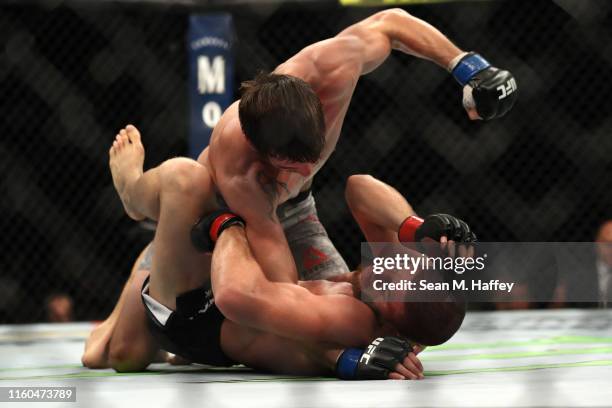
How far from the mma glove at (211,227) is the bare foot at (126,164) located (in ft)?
1.00

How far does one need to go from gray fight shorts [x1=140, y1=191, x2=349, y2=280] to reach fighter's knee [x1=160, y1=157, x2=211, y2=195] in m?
0.47

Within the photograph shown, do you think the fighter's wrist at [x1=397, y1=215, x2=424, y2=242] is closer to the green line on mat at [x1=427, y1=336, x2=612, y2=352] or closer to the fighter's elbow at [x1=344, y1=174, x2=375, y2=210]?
the fighter's elbow at [x1=344, y1=174, x2=375, y2=210]

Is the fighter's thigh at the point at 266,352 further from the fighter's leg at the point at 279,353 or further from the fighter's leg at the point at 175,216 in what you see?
the fighter's leg at the point at 175,216

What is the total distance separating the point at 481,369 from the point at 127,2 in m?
2.68

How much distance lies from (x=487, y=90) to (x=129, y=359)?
933 millimetres

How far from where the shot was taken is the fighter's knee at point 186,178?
66.4 inches

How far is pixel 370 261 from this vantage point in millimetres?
1594

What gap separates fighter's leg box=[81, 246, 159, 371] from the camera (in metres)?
1.86

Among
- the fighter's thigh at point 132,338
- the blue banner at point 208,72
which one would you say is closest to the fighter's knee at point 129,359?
the fighter's thigh at point 132,338

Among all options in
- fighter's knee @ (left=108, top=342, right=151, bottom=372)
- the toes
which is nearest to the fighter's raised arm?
the toes

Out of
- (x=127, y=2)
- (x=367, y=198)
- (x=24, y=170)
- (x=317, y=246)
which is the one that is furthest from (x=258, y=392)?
(x=24, y=170)

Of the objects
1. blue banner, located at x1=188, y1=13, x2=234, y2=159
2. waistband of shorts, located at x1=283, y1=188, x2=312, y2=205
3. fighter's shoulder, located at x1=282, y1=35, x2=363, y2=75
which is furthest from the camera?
blue banner, located at x1=188, y1=13, x2=234, y2=159

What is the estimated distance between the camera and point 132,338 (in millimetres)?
1878

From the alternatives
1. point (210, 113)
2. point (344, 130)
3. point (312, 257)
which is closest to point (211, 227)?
point (312, 257)
